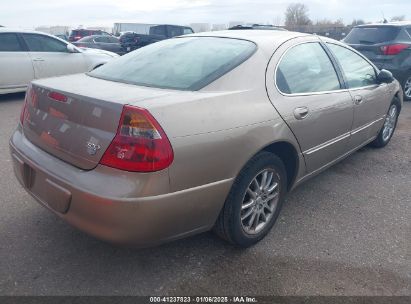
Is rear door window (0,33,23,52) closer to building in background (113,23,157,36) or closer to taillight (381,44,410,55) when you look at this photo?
taillight (381,44,410,55)

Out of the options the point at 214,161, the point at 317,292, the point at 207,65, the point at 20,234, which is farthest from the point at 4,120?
the point at 317,292

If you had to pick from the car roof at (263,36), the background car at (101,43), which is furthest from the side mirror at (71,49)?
the background car at (101,43)

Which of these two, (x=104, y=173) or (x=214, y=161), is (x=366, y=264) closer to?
(x=214, y=161)

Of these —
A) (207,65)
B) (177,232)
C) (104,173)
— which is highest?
(207,65)

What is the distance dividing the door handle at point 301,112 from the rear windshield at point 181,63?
0.56 m

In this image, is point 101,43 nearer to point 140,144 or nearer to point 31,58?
point 31,58

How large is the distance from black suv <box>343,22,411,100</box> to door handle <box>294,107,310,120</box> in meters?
5.66

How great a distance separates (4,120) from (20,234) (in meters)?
3.96

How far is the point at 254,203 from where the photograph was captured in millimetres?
2658

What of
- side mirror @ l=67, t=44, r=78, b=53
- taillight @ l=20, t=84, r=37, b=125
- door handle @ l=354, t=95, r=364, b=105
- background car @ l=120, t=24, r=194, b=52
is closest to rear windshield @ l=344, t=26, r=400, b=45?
door handle @ l=354, t=95, r=364, b=105

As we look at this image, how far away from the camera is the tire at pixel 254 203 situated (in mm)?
2441

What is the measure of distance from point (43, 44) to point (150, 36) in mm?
11478

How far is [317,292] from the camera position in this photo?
227 cm

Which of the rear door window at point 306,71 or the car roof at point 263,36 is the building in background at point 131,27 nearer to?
the car roof at point 263,36
